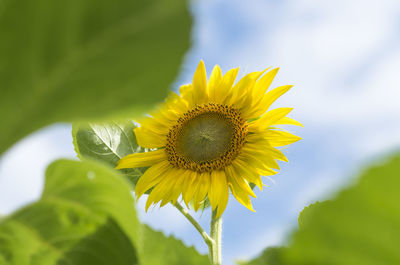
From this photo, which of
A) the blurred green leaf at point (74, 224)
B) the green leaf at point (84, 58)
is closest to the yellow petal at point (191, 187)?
the blurred green leaf at point (74, 224)

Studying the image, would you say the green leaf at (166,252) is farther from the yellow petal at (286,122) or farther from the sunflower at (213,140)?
the yellow petal at (286,122)

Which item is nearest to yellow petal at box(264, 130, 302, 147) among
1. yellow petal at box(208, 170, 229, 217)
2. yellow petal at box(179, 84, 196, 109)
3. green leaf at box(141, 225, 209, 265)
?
yellow petal at box(208, 170, 229, 217)

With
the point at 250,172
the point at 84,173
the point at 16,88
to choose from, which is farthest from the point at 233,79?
the point at 16,88

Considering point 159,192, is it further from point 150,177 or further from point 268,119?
point 268,119

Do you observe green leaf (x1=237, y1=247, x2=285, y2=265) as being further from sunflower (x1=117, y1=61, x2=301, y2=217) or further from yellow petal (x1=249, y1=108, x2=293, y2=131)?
yellow petal (x1=249, y1=108, x2=293, y2=131)

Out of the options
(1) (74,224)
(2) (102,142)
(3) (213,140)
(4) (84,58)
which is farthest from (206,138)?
(4) (84,58)

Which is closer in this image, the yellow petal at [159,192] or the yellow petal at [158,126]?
the yellow petal at [159,192]
